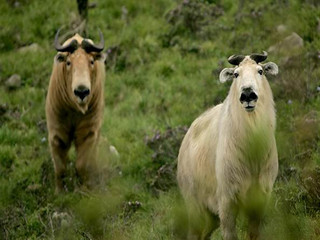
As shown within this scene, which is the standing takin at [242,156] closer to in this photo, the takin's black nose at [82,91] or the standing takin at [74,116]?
the takin's black nose at [82,91]

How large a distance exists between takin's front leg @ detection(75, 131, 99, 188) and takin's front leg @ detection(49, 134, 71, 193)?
192 millimetres

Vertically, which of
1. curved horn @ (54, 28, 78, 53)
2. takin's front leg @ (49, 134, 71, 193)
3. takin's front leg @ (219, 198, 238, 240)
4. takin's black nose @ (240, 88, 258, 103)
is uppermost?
takin's black nose @ (240, 88, 258, 103)

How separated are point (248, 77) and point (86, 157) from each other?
12.4ft

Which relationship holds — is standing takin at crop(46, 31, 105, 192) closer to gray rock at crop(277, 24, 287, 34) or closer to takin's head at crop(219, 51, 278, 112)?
takin's head at crop(219, 51, 278, 112)

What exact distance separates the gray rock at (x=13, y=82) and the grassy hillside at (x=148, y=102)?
0.03 metres

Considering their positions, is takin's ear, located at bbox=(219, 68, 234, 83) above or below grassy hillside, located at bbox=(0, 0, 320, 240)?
above

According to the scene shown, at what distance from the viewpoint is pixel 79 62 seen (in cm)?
821

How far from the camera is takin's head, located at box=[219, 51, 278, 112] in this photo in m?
5.09

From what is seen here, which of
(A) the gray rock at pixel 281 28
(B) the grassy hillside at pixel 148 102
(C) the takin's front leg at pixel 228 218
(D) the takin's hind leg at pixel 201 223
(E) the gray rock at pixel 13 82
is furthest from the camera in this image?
(E) the gray rock at pixel 13 82

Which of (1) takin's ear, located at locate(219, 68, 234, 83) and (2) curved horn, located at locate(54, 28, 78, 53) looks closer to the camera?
(1) takin's ear, located at locate(219, 68, 234, 83)

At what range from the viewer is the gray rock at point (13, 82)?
35.7 ft

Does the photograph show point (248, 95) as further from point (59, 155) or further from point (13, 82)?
point (13, 82)

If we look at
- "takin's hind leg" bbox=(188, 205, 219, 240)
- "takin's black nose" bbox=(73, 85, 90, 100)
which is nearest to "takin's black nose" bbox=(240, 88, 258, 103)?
"takin's hind leg" bbox=(188, 205, 219, 240)

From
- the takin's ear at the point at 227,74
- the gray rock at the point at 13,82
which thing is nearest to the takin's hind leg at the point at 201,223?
the takin's ear at the point at 227,74
